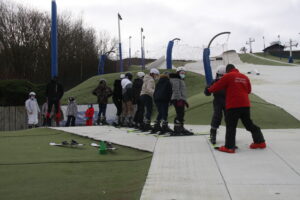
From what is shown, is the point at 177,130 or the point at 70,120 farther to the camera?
the point at 70,120

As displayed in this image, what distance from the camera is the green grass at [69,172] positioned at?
17.1ft

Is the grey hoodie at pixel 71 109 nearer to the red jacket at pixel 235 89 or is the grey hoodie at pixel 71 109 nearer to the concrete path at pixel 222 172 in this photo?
the concrete path at pixel 222 172

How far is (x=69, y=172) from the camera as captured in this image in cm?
639

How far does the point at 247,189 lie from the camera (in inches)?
208

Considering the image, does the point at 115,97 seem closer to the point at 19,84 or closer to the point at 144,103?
the point at 144,103

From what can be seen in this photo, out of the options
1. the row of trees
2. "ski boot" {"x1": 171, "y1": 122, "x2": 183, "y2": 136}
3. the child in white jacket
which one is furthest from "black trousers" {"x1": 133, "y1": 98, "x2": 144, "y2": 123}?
the row of trees

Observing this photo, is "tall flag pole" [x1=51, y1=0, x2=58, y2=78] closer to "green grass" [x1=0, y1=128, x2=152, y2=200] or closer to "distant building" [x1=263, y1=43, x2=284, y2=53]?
"green grass" [x1=0, y1=128, x2=152, y2=200]

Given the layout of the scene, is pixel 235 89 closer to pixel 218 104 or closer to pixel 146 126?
pixel 218 104

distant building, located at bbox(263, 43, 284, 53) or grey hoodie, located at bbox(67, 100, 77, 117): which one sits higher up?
distant building, located at bbox(263, 43, 284, 53)

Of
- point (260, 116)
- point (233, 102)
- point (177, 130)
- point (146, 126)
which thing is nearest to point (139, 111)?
point (146, 126)

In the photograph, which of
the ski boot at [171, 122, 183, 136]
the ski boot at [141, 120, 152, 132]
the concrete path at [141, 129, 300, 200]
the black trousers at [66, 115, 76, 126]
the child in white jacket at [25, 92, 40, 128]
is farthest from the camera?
the black trousers at [66, 115, 76, 126]

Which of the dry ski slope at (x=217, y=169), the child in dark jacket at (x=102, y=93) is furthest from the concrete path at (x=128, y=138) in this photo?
the child in dark jacket at (x=102, y=93)

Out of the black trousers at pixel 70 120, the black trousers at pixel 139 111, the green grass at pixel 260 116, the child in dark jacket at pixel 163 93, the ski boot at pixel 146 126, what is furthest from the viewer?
the black trousers at pixel 70 120

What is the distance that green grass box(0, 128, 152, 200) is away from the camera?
522cm
